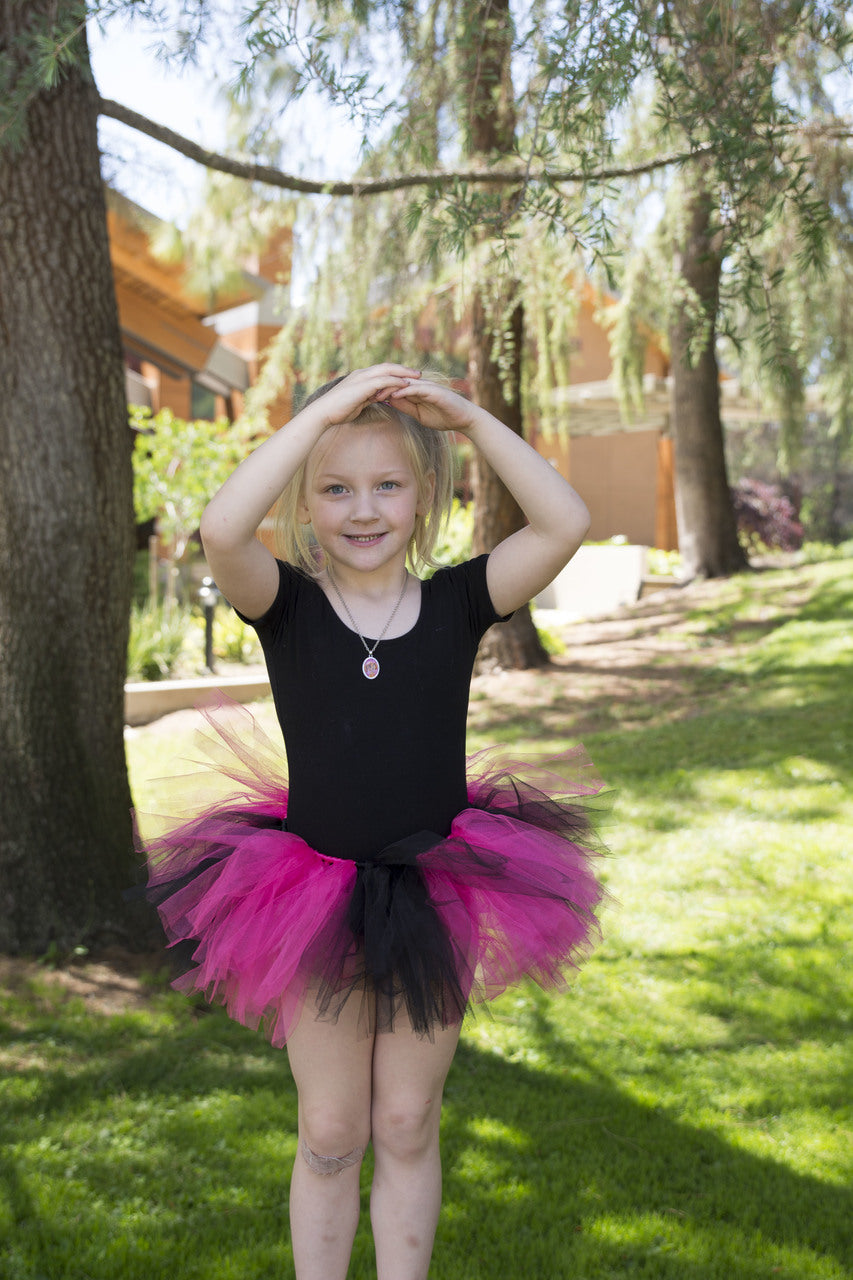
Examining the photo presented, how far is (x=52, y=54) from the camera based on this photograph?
2314mm

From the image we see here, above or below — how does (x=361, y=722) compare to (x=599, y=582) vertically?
above

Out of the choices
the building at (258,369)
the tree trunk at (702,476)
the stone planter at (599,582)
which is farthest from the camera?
the stone planter at (599,582)

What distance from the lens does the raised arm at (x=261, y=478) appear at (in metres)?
Result: 1.79

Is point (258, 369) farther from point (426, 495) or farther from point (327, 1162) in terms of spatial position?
point (327, 1162)

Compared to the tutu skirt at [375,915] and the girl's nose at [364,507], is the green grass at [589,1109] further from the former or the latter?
the girl's nose at [364,507]

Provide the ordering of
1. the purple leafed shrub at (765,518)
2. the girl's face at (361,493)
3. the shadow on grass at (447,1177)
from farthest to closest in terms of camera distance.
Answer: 1. the purple leafed shrub at (765,518)
2. the shadow on grass at (447,1177)
3. the girl's face at (361,493)

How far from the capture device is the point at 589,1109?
3033 millimetres

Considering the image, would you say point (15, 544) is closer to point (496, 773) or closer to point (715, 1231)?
point (496, 773)

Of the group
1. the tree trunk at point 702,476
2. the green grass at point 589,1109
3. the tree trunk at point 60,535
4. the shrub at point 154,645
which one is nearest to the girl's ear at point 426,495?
the green grass at point 589,1109

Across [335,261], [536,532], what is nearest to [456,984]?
[536,532]

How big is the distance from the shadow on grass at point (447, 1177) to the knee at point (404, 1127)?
0.64 metres

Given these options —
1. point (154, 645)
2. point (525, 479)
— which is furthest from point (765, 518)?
point (525, 479)

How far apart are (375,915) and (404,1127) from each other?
0.41 metres

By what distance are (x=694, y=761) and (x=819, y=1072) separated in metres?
3.08
